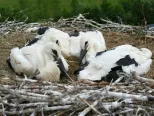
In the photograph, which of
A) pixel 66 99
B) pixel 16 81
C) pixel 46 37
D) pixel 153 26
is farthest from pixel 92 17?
pixel 66 99

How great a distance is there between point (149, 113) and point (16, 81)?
1293 mm

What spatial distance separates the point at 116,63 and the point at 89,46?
79cm

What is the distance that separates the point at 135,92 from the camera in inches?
173

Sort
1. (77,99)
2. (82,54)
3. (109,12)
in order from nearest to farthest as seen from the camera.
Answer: (77,99), (82,54), (109,12)

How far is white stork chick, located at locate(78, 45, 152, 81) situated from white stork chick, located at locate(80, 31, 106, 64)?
30 centimetres

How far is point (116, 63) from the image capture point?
556 cm

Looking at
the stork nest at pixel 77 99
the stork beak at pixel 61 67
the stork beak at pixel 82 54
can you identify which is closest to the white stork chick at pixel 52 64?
the stork beak at pixel 61 67

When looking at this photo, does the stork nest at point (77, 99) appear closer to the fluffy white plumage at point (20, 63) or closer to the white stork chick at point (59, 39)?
the fluffy white plumage at point (20, 63)

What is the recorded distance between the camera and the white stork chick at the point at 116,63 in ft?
18.2

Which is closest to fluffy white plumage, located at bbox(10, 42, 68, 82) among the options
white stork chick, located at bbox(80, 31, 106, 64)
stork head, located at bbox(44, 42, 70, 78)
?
stork head, located at bbox(44, 42, 70, 78)

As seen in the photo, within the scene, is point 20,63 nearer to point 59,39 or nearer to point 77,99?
point 59,39

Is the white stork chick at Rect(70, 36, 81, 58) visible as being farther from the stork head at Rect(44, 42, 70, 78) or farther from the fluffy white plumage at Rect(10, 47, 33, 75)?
the fluffy white plumage at Rect(10, 47, 33, 75)

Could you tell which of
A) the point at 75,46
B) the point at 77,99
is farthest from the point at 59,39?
the point at 77,99

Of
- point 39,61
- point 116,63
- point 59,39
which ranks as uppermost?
point 59,39
